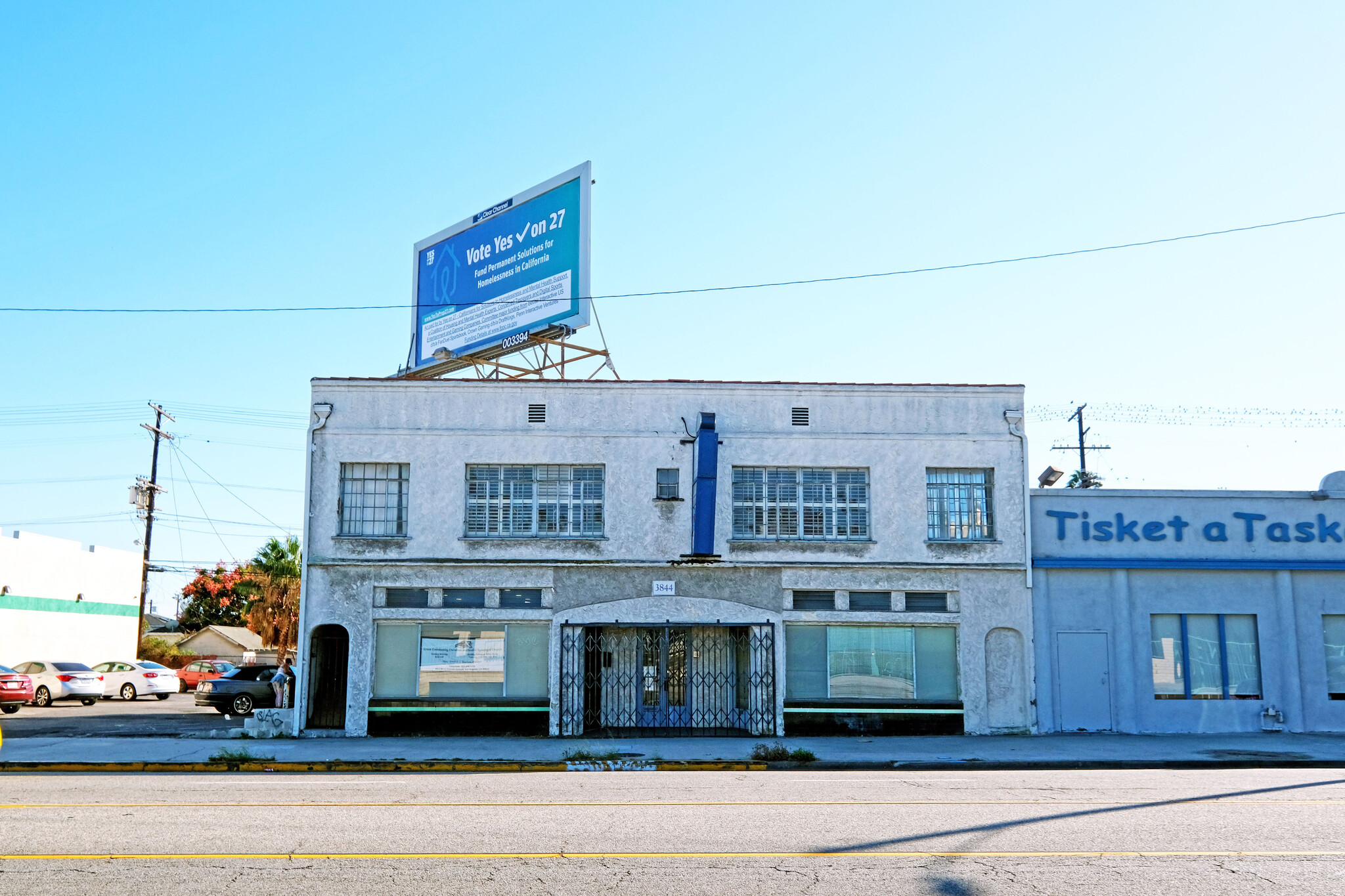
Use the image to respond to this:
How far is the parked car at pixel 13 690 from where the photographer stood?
1189 inches

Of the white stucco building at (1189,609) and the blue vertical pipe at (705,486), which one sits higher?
the blue vertical pipe at (705,486)

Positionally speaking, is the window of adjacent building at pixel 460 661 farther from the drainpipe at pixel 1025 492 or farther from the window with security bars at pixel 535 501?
the drainpipe at pixel 1025 492

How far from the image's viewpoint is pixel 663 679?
22781mm

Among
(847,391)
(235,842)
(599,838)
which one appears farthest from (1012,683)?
(235,842)

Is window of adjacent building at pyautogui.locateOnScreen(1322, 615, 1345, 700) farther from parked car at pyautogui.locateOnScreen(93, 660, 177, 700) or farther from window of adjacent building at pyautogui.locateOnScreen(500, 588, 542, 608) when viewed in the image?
parked car at pyautogui.locateOnScreen(93, 660, 177, 700)

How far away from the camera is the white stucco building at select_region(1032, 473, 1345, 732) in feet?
74.1

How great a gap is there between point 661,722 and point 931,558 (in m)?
6.38

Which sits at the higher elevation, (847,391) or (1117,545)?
(847,391)

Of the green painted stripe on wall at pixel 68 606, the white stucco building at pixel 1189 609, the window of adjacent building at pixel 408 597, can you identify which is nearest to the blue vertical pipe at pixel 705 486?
the window of adjacent building at pixel 408 597

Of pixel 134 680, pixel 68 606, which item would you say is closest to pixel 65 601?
pixel 68 606

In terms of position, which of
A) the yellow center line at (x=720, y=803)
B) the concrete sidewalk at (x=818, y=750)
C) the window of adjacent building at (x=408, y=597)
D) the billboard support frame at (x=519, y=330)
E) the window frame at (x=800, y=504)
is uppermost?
the billboard support frame at (x=519, y=330)

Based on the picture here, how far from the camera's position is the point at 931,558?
74.8 feet

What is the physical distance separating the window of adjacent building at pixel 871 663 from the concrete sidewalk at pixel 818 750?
1.11 meters

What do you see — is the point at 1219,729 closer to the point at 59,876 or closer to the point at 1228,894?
the point at 1228,894
